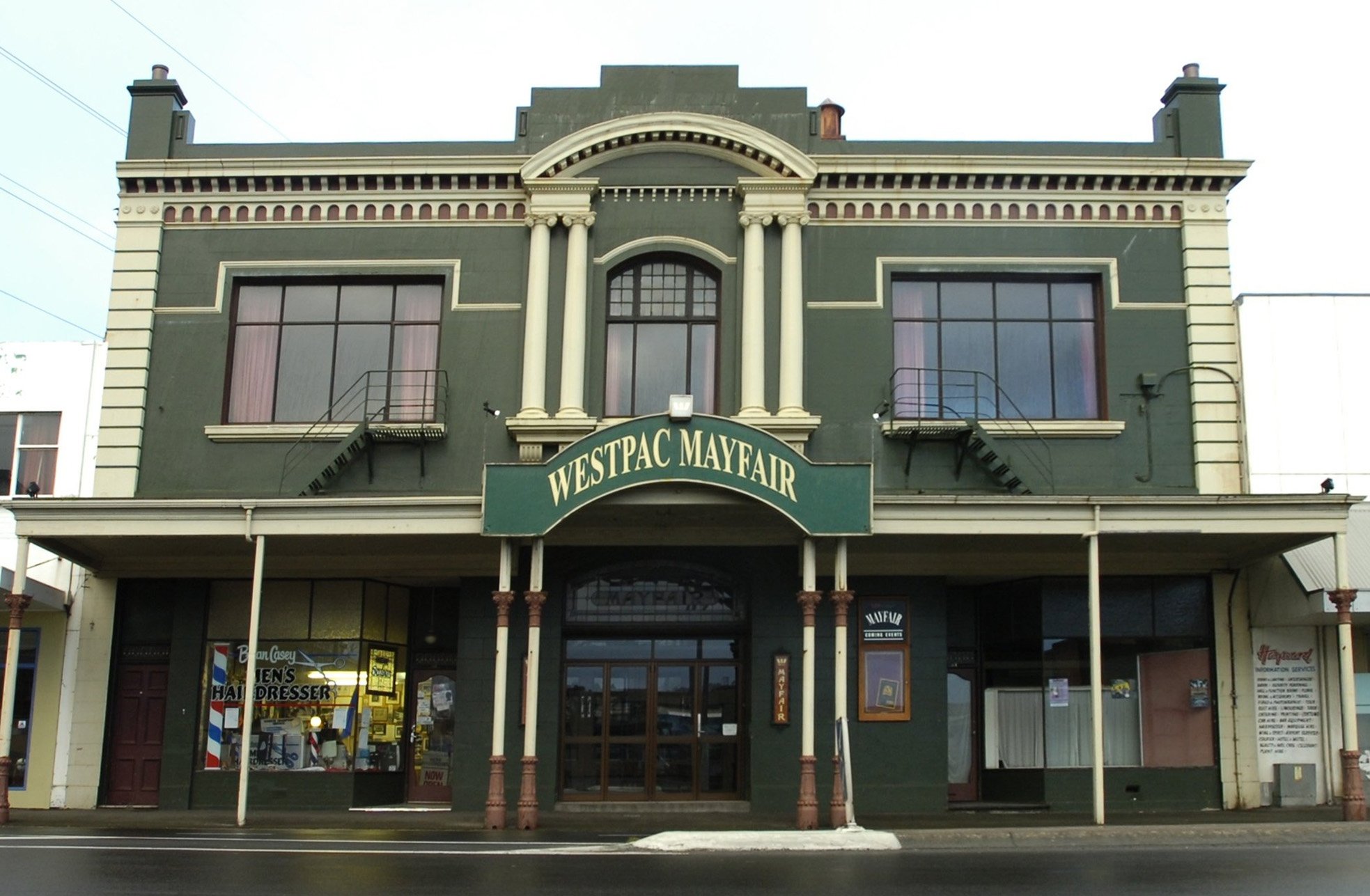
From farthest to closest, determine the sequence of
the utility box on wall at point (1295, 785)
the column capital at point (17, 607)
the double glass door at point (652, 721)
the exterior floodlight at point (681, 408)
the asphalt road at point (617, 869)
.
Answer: the double glass door at point (652, 721) → the utility box on wall at point (1295, 785) → the column capital at point (17, 607) → the exterior floodlight at point (681, 408) → the asphalt road at point (617, 869)

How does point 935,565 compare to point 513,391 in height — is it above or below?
below

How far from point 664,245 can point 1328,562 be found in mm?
10855

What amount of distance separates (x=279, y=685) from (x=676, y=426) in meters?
8.31

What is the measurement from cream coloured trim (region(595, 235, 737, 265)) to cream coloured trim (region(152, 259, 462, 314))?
2.48 metres

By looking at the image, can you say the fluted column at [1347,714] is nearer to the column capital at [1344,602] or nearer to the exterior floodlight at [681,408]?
the column capital at [1344,602]

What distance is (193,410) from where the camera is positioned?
72.8 ft

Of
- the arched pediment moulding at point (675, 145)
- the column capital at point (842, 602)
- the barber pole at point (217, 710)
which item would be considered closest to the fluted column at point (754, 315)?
the arched pediment moulding at point (675, 145)

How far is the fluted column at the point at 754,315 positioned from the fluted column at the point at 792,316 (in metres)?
0.28

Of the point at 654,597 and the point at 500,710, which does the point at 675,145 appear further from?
the point at 500,710

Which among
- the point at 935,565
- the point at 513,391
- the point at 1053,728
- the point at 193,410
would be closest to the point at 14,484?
the point at 193,410

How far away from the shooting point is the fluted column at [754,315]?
21234mm

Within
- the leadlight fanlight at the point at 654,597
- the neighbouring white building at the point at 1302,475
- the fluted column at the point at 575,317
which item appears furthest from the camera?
the leadlight fanlight at the point at 654,597

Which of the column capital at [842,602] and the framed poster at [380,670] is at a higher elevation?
the column capital at [842,602]

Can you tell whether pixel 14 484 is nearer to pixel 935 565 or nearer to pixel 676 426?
pixel 676 426
